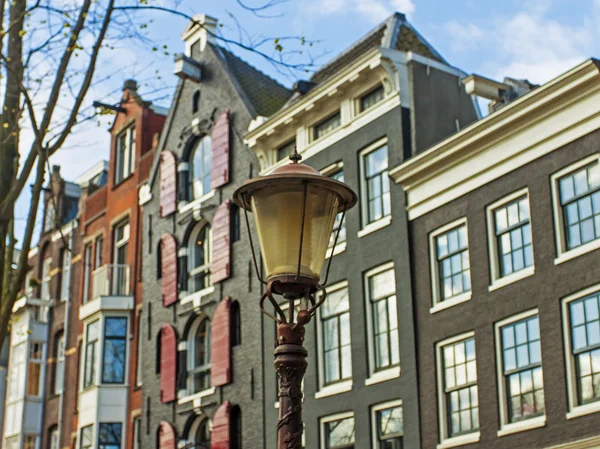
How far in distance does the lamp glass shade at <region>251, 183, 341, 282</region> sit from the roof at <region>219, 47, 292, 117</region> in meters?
21.6

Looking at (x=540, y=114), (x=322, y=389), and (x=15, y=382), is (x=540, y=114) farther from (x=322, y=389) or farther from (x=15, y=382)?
(x=15, y=382)

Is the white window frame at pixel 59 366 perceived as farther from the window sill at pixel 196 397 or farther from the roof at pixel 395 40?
the roof at pixel 395 40

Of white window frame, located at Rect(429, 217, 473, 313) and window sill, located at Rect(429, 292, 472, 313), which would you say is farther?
white window frame, located at Rect(429, 217, 473, 313)

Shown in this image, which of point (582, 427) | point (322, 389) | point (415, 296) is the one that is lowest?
point (582, 427)

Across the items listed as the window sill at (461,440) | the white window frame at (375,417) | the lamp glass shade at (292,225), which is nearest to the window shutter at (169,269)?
the white window frame at (375,417)

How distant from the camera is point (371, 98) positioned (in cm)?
2473

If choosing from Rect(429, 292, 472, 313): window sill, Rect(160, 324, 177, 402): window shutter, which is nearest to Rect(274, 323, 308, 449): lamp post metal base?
Rect(429, 292, 472, 313): window sill

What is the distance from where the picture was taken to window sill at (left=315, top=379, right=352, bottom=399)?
2342cm

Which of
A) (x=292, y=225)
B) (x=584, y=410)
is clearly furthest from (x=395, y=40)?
(x=292, y=225)

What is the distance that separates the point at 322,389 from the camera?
24156mm

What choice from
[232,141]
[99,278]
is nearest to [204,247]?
[232,141]

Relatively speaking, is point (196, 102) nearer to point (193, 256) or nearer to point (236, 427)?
point (193, 256)

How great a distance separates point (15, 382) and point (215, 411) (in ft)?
43.9

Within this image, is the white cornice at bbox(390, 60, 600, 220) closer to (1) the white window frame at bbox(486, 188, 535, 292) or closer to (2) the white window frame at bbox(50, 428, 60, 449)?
(1) the white window frame at bbox(486, 188, 535, 292)
